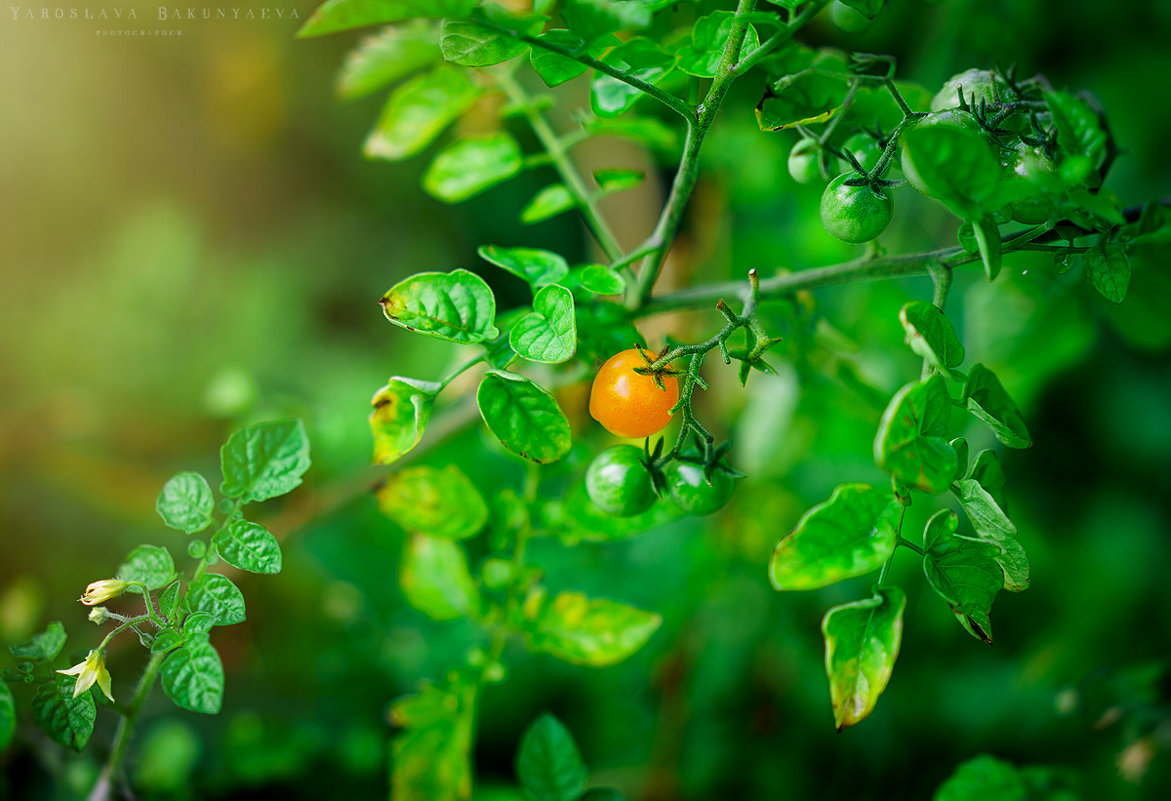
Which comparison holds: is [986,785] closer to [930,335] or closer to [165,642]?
[930,335]

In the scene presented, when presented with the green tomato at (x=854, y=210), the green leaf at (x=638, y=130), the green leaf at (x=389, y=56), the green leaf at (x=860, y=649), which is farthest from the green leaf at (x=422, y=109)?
the green leaf at (x=860, y=649)

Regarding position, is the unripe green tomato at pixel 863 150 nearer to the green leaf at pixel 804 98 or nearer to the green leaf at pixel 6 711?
the green leaf at pixel 804 98

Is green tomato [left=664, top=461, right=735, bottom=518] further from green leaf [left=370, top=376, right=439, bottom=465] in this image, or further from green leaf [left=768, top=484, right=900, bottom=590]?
green leaf [left=370, top=376, right=439, bottom=465]

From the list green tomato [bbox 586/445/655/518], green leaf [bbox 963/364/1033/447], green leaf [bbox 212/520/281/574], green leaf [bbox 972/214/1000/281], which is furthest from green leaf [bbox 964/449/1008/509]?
green leaf [bbox 212/520/281/574]

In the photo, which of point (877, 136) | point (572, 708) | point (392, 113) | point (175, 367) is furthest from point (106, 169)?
point (877, 136)

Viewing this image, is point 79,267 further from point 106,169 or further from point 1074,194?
point 1074,194

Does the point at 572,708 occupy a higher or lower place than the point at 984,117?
lower

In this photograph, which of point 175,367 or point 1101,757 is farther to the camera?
point 175,367
